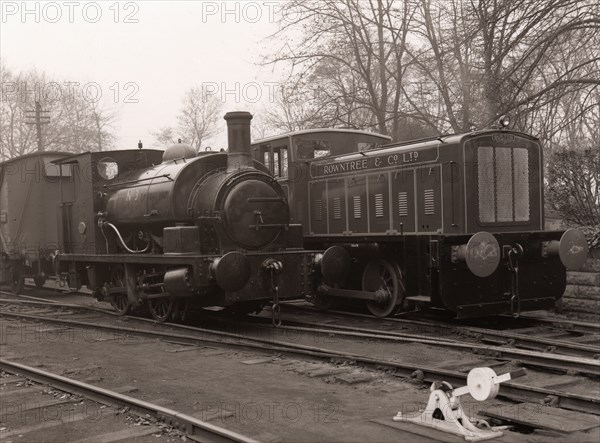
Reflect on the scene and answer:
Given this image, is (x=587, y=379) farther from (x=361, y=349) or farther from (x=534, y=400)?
(x=361, y=349)

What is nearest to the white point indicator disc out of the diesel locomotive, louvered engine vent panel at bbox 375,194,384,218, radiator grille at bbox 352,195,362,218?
the diesel locomotive

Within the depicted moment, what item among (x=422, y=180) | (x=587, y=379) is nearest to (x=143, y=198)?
(x=422, y=180)

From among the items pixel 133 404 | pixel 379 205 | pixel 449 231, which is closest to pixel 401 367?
pixel 133 404

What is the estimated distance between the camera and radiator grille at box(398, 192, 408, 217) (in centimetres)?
1116

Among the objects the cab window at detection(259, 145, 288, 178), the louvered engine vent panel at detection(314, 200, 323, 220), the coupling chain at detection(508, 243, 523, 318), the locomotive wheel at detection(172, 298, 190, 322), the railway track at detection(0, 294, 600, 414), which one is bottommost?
the railway track at detection(0, 294, 600, 414)

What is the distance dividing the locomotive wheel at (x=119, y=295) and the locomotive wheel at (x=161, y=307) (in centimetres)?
65

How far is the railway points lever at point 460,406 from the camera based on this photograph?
A: 5.05m

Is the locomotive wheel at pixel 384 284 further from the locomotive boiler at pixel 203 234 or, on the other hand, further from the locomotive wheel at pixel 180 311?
the locomotive wheel at pixel 180 311

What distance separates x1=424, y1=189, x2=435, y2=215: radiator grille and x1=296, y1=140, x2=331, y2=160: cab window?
2.82m

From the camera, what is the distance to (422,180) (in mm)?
10844

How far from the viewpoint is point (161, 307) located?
11953 mm

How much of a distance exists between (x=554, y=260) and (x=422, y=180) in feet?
7.95

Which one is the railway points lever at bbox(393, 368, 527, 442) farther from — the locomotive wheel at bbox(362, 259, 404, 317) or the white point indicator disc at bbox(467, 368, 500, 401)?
the locomotive wheel at bbox(362, 259, 404, 317)

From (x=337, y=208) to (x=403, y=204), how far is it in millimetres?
1644
